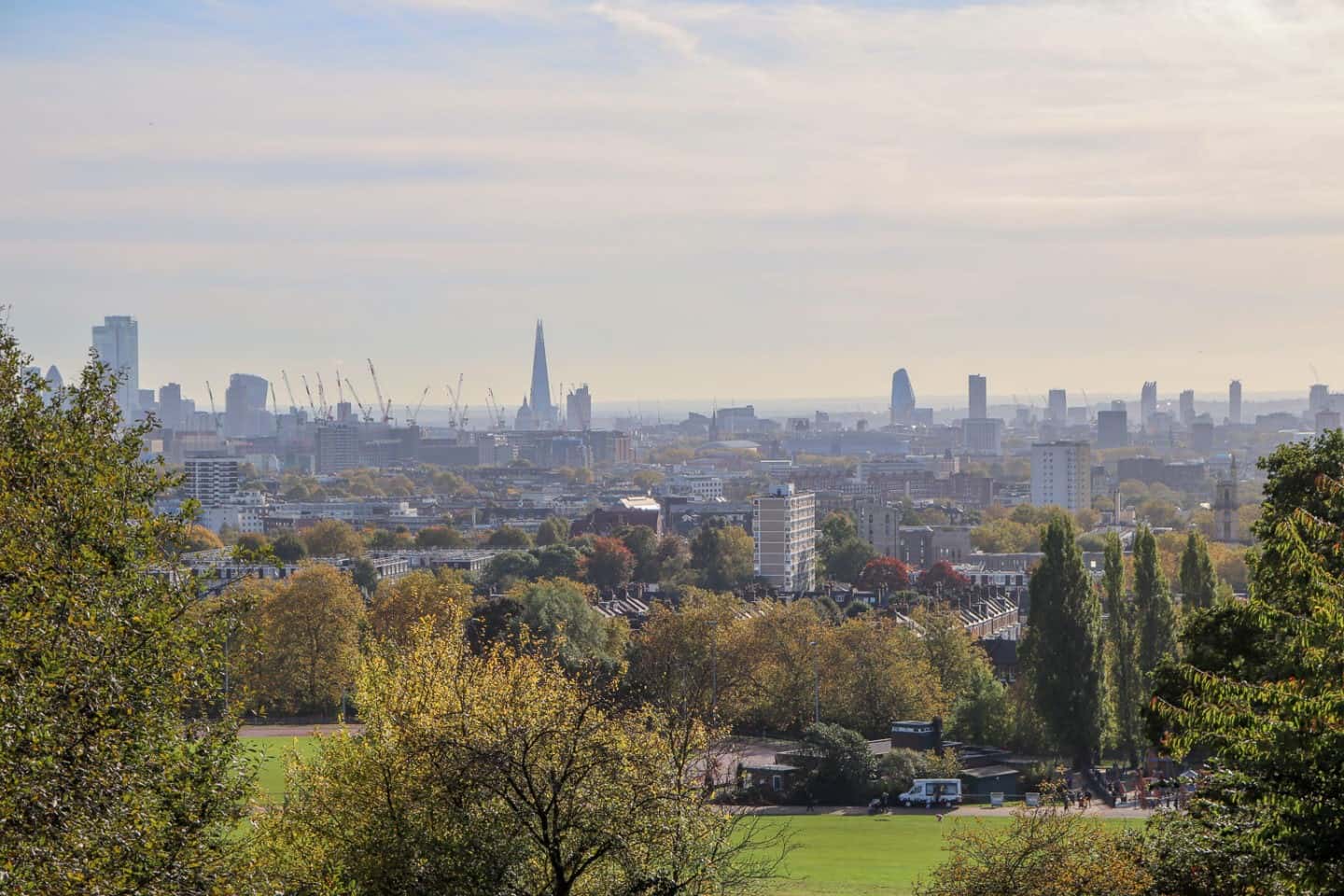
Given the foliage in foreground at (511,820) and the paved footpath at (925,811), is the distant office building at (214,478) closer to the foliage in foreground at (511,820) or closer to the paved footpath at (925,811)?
the paved footpath at (925,811)

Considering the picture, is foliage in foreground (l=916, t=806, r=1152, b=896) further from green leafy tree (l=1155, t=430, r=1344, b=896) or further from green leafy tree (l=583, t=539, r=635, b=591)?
green leafy tree (l=583, t=539, r=635, b=591)

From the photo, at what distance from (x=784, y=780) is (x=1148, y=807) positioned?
7.21 meters

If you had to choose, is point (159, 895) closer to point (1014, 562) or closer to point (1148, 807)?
point (1148, 807)

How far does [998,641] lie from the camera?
56.2 meters

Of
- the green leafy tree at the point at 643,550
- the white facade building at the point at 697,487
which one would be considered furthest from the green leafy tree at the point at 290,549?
the white facade building at the point at 697,487

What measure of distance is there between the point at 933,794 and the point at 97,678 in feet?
86.0

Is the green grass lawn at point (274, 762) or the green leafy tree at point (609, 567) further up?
the green leafy tree at point (609, 567)

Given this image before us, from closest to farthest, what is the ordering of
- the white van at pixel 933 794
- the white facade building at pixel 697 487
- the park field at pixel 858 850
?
the park field at pixel 858 850 → the white van at pixel 933 794 → the white facade building at pixel 697 487

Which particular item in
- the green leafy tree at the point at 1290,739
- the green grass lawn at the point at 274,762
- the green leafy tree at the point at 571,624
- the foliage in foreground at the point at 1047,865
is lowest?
the green grass lawn at the point at 274,762

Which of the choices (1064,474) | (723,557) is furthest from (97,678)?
(1064,474)

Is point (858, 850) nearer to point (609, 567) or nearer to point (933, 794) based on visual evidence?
point (933, 794)

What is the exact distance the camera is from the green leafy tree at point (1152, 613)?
36531 mm

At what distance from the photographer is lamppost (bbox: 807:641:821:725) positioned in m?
40.3

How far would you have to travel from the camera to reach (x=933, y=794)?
115ft
